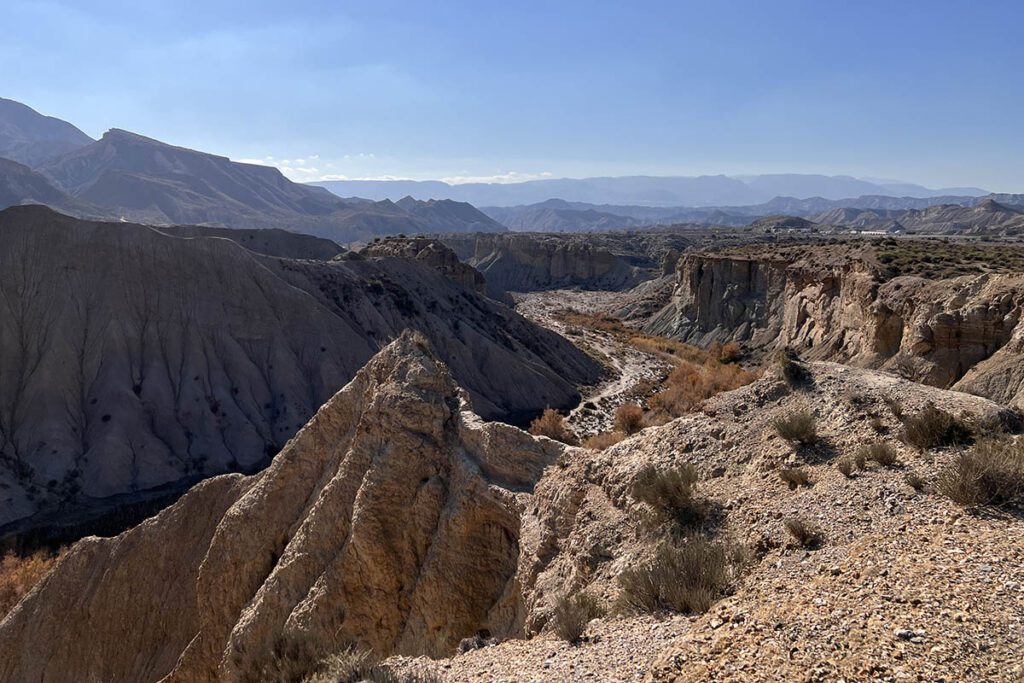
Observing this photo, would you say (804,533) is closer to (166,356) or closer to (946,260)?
(166,356)

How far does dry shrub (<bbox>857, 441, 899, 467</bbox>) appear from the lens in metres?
8.52

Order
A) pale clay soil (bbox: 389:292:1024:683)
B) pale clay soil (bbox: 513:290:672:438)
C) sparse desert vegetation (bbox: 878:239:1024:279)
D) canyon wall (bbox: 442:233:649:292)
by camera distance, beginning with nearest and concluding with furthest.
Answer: pale clay soil (bbox: 389:292:1024:683), sparse desert vegetation (bbox: 878:239:1024:279), pale clay soil (bbox: 513:290:672:438), canyon wall (bbox: 442:233:649:292)

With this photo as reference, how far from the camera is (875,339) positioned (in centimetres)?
4084

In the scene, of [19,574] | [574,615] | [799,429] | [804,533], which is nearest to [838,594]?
[804,533]

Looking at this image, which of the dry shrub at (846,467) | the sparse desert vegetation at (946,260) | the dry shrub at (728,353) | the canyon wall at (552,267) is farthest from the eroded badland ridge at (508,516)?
the canyon wall at (552,267)

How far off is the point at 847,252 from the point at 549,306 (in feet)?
186

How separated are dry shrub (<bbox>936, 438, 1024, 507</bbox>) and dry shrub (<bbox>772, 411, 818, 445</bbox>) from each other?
2.37 metres

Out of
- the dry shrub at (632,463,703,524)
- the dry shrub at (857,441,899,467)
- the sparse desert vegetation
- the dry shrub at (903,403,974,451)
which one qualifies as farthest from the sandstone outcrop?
the sparse desert vegetation

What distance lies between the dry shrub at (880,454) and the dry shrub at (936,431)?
13.5 inches

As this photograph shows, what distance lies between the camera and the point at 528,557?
34.6 feet

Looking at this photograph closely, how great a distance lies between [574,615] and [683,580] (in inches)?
51.3

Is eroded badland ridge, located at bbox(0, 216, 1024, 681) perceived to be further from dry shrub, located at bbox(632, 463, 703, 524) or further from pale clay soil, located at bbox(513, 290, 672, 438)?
pale clay soil, located at bbox(513, 290, 672, 438)

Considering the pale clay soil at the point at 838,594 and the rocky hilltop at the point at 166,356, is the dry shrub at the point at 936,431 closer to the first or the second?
the pale clay soil at the point at 838,594

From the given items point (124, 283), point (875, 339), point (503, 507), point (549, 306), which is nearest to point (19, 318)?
point (124, 283)
